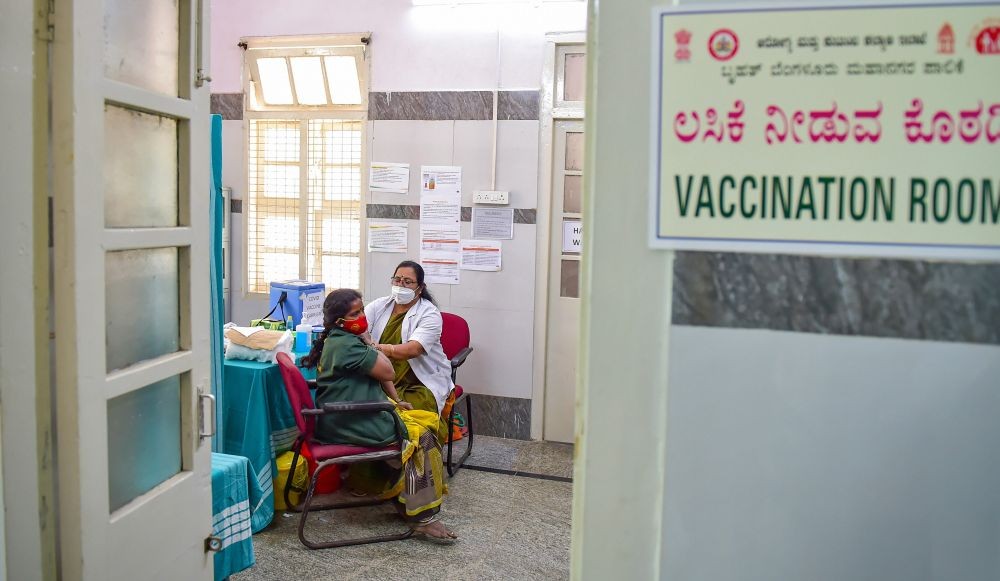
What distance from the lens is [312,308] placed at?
4.46 metres

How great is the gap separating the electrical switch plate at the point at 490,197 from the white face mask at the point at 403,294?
3.16ft

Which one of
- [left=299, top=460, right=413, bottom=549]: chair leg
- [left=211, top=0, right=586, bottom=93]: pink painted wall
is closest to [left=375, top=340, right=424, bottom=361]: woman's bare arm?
[left=299, top=460, right=413, bottom=549]: chair leg

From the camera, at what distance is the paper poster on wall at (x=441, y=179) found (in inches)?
194

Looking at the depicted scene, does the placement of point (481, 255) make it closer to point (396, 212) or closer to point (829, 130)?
point (396, 212)

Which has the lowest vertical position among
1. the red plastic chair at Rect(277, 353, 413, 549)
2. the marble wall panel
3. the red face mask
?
the red plastic chair at Rect(277, 353, 413, 549)

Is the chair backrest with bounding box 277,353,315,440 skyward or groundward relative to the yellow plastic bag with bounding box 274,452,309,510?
skyward

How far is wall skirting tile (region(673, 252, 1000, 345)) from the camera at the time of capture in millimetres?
846

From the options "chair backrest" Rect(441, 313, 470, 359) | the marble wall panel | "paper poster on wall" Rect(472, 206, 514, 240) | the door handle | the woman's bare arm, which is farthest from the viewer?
the marble wall panel

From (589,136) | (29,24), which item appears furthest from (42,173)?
(589,136)

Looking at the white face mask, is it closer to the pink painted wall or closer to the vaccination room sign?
the pink painted wall

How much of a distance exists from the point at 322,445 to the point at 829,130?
2.88 m

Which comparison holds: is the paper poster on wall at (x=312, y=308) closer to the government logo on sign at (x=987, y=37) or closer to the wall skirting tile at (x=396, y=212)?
the wall skirting tile at (x=396, y=212)

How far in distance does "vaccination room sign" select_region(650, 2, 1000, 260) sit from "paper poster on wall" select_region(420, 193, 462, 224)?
408 cm

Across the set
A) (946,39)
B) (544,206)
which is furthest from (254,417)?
(946,39)
